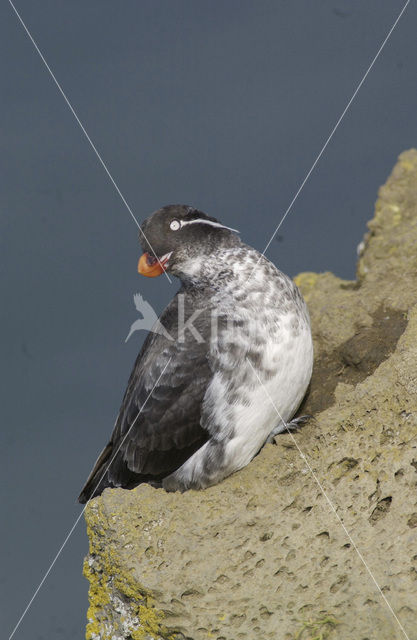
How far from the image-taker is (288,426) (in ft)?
19.8

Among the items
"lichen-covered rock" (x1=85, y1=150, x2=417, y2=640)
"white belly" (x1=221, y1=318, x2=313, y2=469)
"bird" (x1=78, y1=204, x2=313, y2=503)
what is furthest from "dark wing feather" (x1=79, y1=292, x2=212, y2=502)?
"lichen-covered rock" (x1=85, y1=150, x2=417, y2=640)

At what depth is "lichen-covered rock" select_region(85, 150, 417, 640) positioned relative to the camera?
5.46 meters

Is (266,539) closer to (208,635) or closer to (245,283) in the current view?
(208,635)

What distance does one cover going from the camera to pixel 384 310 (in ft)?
22.5

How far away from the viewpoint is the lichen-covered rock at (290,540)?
17.9 ft

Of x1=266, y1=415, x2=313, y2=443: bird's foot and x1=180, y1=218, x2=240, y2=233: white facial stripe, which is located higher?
x1=180, y1=218, x2=240, y2=233: white facial stripe

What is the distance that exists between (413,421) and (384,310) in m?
1.41

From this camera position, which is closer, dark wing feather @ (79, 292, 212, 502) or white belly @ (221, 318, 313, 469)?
white belly @ (221, 318, 313, 469)

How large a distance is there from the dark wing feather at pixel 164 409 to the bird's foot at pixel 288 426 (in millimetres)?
406

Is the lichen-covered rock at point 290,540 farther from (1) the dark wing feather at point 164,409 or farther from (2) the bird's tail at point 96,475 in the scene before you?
(2) the bird's tail at point 96,475

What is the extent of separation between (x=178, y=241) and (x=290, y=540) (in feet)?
6.19

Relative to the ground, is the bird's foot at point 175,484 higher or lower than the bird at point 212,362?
lower

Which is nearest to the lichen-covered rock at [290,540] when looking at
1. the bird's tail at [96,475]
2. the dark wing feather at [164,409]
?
the dark wing feather at [164,409]

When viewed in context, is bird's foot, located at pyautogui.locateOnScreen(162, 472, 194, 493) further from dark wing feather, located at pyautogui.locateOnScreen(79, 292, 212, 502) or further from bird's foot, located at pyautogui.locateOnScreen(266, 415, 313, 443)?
bird's foot, located at pyautogui.locateOnScreen(266, 415, 313, 443)
